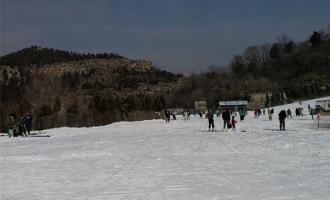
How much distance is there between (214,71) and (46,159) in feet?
475

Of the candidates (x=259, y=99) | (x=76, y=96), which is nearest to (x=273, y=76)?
(x=259, y=99)

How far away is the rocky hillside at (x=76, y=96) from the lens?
2454 inches

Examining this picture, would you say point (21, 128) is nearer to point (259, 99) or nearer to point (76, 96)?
point (76, 96)

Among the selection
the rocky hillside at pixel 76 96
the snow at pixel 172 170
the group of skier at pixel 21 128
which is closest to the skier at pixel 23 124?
the group of skier at pixel 21 128

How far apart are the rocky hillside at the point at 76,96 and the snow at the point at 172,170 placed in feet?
99.7

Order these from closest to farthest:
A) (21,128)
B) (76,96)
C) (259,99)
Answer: (21,128)
(76,96)
(259,99)

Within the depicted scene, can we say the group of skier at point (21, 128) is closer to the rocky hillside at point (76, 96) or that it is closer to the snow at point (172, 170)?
the snow at point (172, 170)

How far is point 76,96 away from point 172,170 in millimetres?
78810

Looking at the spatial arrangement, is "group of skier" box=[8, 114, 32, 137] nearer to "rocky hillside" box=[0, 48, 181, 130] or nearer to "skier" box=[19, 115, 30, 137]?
"skier" box=[19, 115, 30, 137]

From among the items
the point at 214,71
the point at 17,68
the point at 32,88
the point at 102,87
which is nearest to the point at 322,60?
the point at 214,71

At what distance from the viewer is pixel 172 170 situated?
1569cm

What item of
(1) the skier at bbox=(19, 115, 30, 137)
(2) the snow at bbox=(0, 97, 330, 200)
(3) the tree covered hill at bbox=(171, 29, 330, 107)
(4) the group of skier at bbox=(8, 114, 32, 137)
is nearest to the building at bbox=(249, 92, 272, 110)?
(3) the tree covered hill at bbox=(171, 29, 330, 107)

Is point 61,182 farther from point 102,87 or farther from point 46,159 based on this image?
point 102,87

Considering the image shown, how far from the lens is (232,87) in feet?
451
